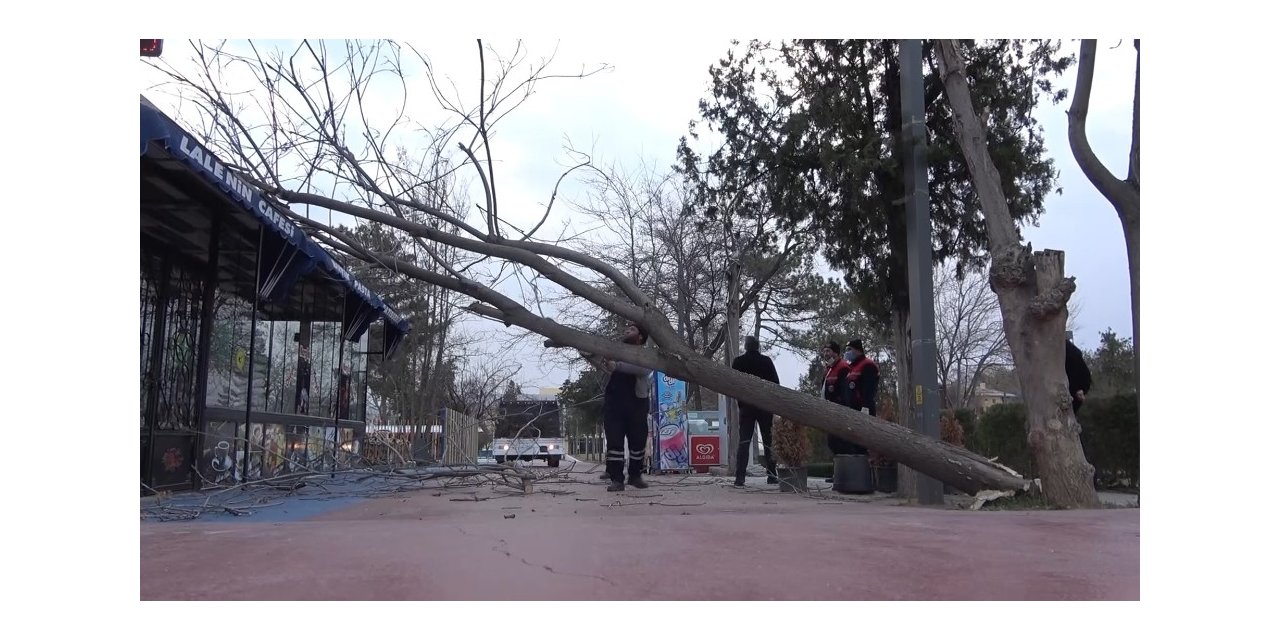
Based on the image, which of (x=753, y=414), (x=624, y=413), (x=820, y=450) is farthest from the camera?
(x=820, y=450)

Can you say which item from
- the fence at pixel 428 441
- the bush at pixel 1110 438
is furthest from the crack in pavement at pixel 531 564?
the fence at pixel 428 441

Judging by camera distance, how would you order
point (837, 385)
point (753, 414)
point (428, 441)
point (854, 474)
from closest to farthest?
point (854, 474), point (837, 385), point (753, 414), point (428, 441)

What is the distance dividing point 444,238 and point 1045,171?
27.7 feet

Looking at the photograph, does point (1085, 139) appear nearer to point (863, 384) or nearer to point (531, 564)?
point (863, 384)

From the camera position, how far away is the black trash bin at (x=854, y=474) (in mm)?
8906

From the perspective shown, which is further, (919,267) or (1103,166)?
(919,267)

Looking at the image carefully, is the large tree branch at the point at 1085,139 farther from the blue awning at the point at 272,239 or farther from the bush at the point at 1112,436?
the blue awning at the point at 272,239

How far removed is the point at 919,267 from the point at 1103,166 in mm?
1720

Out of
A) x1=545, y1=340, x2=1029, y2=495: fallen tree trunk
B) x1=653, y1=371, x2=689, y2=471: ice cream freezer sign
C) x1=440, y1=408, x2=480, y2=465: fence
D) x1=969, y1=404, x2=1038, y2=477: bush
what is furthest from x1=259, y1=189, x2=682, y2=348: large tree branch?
x1=653, y1=371, x2=689, y2=471: ice cream freezer sign

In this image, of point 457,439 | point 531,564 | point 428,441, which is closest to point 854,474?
point 531,564

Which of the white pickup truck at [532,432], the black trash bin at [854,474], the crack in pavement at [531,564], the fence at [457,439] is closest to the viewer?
the crack in pavement at [531,564]

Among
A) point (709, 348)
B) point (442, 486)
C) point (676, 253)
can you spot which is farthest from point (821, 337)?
point (442, 486)

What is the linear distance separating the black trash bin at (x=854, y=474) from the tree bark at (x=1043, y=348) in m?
2.13

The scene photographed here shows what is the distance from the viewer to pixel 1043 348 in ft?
22.9
